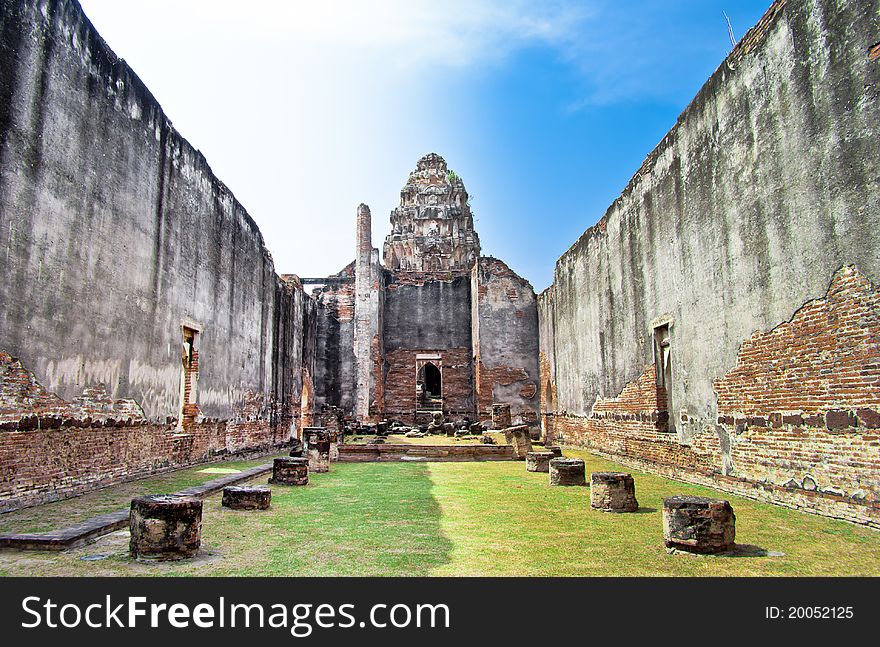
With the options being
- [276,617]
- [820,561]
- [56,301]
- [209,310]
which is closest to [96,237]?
[56,301]

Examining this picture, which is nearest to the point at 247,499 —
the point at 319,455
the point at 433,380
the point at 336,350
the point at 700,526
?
the point at 700,526

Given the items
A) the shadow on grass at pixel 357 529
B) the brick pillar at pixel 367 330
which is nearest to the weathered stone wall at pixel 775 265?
the shadow on grass at pixel 357 529

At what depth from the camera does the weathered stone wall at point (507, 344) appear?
2292 cm

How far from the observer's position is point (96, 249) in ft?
25.7

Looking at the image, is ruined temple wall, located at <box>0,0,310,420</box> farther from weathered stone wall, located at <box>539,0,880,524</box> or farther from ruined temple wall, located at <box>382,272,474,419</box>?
ruined temple wall, located at <box>382,272,474,419</box>

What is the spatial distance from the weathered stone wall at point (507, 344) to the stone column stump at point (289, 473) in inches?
559

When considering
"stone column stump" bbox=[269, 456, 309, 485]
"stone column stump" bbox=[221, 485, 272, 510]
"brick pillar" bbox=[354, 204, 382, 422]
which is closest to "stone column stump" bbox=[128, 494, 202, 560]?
"stone column stump" bbox=[221, 485, 272, 510]

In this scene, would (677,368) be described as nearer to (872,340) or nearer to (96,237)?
(872,340)

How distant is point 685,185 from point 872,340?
15.0 feet

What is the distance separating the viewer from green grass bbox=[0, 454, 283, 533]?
5.40 meters

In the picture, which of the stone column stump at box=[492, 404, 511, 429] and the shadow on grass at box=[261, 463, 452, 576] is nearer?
the shadow on grass at box=[261, 463, 452, 576]

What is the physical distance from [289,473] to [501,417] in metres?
12.8

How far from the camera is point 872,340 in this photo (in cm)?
554

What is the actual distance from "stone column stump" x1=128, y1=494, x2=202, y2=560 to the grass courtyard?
0.39ft
